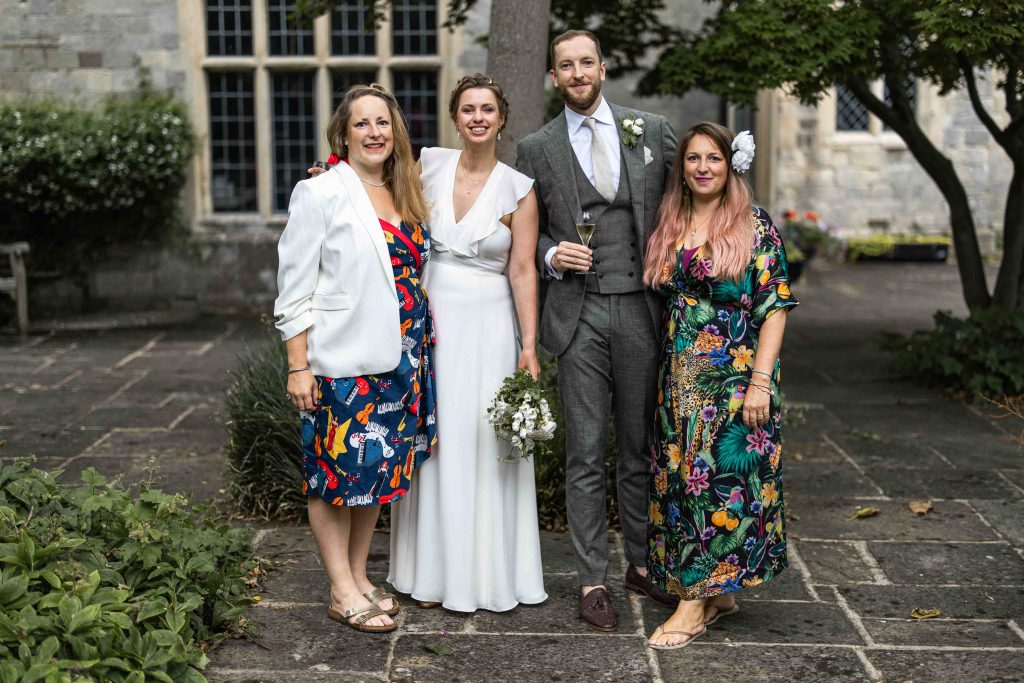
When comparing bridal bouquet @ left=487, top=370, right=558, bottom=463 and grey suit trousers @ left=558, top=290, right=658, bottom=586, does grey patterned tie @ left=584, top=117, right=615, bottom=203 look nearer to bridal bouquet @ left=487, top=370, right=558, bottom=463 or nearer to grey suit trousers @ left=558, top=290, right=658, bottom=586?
grey suit trousers @ left=558, top=290, right=658, bottom=586

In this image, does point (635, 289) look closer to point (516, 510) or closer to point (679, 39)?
point (516, 510)

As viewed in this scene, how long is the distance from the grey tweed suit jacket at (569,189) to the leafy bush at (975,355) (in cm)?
411

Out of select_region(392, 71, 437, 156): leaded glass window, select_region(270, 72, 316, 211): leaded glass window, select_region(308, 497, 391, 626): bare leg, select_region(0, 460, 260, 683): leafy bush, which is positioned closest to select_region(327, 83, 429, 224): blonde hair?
select_region(308, 497, 391, 626): bare leg

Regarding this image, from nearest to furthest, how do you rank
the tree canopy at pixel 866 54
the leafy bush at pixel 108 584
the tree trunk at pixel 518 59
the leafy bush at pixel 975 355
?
1. the leafy bush at pixel 108 584
2. the tree trunk at pixel 518 59
3. the tree canopy at pixel 866 54
4. the leafy bush at pixel 975 355

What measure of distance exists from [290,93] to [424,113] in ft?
4.27

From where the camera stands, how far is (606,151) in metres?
4.37

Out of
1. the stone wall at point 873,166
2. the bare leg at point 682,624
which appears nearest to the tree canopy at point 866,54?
the bare leg at point 682,624

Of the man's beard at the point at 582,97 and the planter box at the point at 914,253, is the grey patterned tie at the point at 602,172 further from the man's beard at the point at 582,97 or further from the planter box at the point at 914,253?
the planter box at the point at 914,253

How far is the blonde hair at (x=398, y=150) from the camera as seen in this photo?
4195 millimetres

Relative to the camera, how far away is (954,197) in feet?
27.8

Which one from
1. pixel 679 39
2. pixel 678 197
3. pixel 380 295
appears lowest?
pixel 380 295

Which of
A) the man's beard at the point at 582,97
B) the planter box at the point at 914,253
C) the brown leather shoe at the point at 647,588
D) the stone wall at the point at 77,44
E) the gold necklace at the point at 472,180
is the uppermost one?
the stone wall at the point at 77,44

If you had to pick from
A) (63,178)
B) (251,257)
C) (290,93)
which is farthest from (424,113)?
(63,178)

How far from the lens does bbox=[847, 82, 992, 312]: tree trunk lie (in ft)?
27.8
